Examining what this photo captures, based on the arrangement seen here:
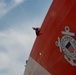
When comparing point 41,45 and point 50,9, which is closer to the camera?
point 50,9

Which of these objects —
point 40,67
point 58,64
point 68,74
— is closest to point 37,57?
point 40,67

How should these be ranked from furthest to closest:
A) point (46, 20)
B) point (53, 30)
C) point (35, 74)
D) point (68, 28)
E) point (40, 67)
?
1. point (35, 74)
2. point (40, 67)
3. point (46, 20)
4. point (53, 30)
5. point (68, 28)

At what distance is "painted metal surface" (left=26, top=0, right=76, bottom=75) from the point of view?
196 inches

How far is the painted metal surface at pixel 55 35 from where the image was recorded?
4.98 meters

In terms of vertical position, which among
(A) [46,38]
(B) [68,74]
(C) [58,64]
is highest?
(A) [46,38]

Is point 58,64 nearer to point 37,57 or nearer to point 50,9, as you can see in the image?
point 50,9

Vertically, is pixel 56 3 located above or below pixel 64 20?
above

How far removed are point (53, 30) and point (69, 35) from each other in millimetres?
932

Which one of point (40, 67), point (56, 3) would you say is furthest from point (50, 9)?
point (40, 67)

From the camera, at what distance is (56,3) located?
5609mm

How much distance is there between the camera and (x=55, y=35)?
5.79 meters

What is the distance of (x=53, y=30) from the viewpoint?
233 inches

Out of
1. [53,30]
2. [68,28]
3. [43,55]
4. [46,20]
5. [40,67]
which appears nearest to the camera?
[68,28]

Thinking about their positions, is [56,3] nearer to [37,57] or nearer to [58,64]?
[58,64]
